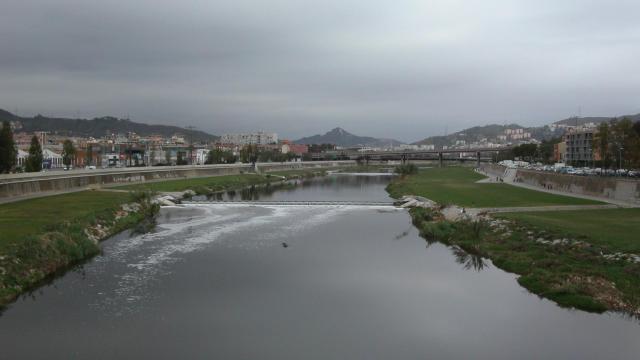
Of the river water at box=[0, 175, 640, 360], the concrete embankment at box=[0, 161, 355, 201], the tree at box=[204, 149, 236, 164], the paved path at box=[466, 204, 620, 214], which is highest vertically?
the tree at box=[204, 149, 236, 164]

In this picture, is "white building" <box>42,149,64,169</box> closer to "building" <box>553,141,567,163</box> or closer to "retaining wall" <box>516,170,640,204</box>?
"retaining wall" <box>516,170,640,204</box>

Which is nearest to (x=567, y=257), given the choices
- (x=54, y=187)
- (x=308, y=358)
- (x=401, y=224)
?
(x=308, y=358)

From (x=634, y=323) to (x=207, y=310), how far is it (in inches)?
516

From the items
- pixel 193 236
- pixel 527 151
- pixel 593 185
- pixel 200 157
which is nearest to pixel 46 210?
pixel 193 236

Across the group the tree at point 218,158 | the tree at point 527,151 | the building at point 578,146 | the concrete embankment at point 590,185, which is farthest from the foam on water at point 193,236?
the tree at point 527,151

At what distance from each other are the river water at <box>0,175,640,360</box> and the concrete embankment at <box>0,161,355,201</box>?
1902cm

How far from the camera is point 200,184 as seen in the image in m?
70.9

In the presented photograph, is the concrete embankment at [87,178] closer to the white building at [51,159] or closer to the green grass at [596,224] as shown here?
the white building at [51,159]

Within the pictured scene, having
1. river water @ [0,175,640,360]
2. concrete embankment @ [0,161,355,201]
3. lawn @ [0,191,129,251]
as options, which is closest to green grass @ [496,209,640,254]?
river water @ [0,175,640,360]

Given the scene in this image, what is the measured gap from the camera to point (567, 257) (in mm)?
21953

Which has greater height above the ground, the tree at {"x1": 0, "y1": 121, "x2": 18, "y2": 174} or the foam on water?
the tree at {"x1": 0, "y1": 121, "x2": 18, "y2": 174}

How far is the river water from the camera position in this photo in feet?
48.1

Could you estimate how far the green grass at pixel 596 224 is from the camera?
74.7 feet

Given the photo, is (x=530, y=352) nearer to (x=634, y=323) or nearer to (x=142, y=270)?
(x=634, y=323)
